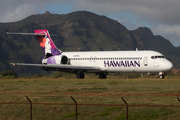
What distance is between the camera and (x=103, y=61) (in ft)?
141

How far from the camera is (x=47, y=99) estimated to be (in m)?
22.0

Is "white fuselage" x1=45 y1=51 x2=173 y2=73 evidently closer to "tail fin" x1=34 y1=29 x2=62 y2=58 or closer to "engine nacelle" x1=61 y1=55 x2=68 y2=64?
"engine nacelle" x1=61 y1=55 x2=68 y2=64

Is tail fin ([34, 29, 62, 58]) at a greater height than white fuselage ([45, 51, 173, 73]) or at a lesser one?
greater

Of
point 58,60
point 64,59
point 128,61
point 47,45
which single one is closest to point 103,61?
point 128,61

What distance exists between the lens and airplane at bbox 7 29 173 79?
3981 centimetres

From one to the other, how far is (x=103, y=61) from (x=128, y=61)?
4157 mm

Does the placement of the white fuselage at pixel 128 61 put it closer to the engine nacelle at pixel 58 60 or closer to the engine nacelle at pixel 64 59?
the engine nacelle at pixel 64 59

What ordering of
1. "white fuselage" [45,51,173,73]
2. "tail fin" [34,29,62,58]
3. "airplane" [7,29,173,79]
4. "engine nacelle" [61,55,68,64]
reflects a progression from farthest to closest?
"tail fin" [34,29,62,58]
"engine nacelle" [61,55,68,64]
"airplane" [7,29,173,79]
"white fuselage" [45,51,173,73]

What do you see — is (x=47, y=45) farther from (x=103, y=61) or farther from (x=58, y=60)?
(x=103, y=61)

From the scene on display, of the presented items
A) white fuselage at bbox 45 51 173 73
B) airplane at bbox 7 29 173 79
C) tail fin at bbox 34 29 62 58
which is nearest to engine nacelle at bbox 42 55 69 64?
airplane at bbox 7 29 173 79

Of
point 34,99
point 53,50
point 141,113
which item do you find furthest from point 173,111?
point 53,50

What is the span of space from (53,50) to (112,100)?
30018mm

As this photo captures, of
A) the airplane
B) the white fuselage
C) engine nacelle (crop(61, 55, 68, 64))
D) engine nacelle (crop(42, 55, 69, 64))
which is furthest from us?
engine nacelle (crop(61, 55, 68, 64))

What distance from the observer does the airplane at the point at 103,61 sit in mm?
39812
